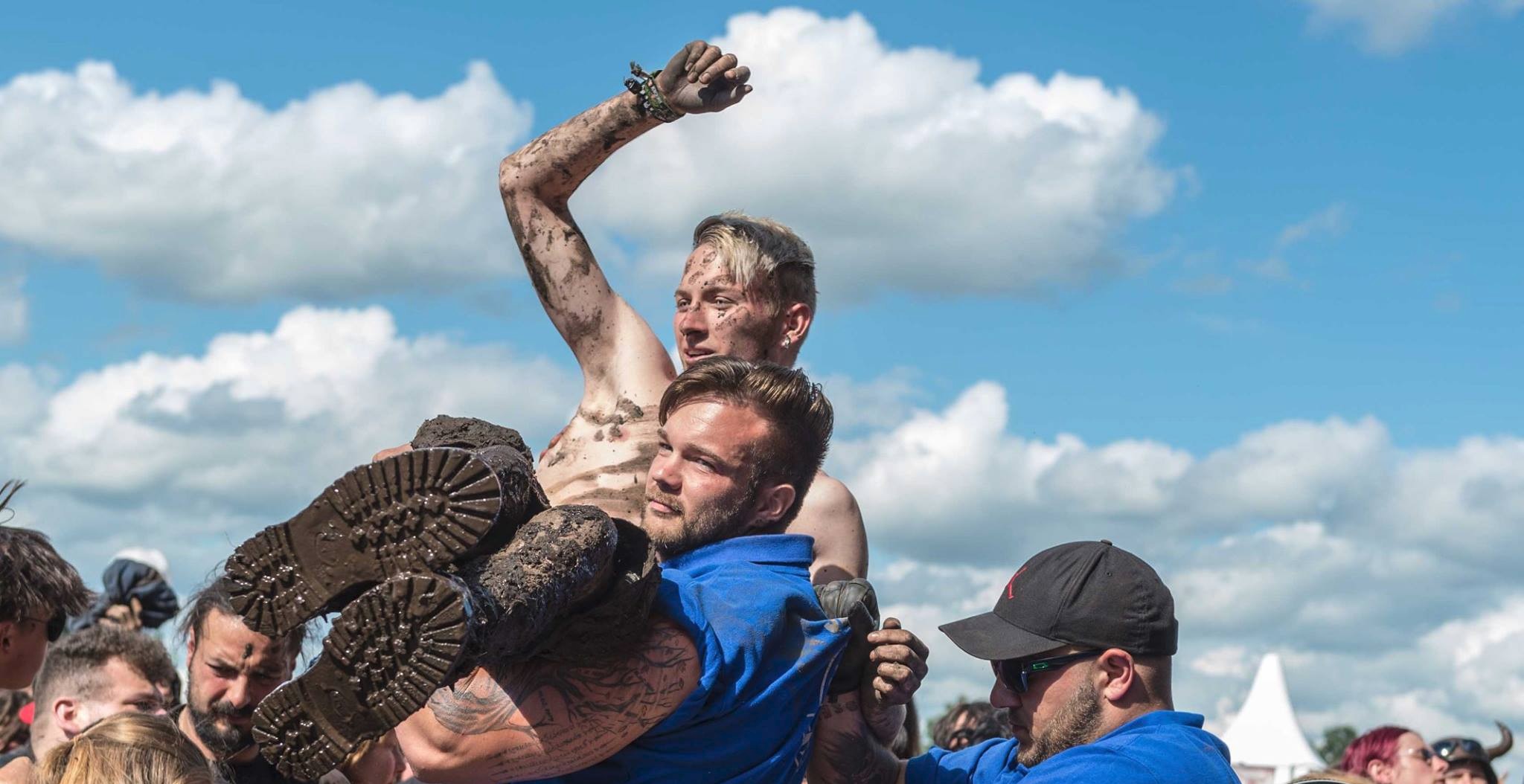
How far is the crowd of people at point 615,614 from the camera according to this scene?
2.68 m

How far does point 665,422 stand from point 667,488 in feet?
0.74

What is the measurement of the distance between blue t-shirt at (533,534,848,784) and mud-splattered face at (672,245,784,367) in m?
1.14

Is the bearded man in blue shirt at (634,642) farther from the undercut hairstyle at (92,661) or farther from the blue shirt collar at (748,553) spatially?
the undercut hairstyle at (92,661)

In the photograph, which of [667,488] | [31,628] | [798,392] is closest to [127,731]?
[31,628]

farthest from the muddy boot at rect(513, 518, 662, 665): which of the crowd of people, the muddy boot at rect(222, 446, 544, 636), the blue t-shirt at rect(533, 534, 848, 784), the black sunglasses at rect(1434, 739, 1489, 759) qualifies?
the black sunglasses at rect(1434, 739, 1489, 759)

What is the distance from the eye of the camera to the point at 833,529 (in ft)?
16.0

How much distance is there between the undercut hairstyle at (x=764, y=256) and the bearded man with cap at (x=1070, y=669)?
45.1 inches

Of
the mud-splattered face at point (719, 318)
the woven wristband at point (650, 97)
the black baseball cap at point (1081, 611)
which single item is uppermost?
the woven wristband at point (650, 97)

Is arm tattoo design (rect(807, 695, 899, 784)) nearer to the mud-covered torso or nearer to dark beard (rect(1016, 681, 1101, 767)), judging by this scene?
dark beard (rect(1016, 681, 1101, 767))

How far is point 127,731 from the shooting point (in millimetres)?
3990

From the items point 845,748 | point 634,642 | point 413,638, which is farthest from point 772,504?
point 413,638

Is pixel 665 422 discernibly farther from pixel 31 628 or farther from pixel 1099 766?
pixel 31 628

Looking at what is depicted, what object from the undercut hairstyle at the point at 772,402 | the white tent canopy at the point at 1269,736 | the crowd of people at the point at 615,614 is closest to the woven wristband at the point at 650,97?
the crowd of people at the point at 615,614

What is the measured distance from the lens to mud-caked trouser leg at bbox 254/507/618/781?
8.52 feet
